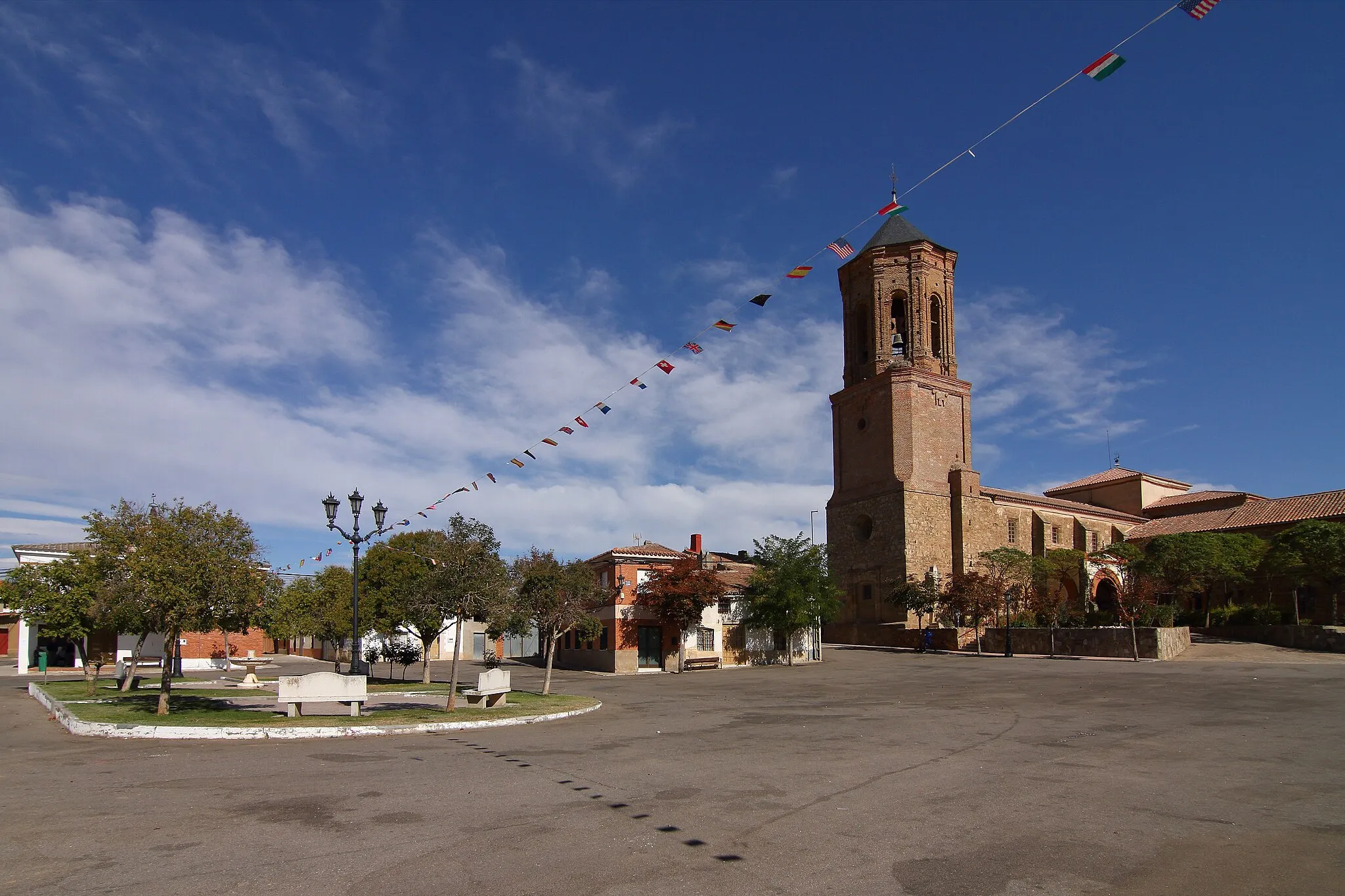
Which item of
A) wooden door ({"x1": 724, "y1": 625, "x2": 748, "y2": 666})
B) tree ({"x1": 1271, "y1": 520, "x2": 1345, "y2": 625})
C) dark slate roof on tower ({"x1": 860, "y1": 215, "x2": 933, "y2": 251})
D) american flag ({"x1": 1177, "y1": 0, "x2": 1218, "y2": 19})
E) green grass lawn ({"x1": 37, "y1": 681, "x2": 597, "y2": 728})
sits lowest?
wooden door ({"x1": 724, "y1": 625, "x2": 748, "y2": 666})

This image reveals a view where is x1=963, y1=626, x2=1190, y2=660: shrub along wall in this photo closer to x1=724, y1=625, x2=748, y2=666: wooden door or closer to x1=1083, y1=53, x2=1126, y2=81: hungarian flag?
x1=724, y1=625, x2=748, y2=666: wooden door

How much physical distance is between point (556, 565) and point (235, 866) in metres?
17.7

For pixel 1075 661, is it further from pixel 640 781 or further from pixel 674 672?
pixel 640 781

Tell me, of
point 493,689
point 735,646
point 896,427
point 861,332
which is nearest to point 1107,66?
point 493,689

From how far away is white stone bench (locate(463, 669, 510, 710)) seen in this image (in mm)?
19031

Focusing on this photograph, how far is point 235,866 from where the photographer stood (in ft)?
21.5

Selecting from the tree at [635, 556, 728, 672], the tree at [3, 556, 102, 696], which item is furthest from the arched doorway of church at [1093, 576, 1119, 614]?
the tree at [3, 556, 102, 696]

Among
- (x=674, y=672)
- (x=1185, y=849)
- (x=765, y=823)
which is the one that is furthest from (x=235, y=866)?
(x=674, y=672)

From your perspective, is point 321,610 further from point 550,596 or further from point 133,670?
point 550,596

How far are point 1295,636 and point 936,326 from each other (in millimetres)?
29183

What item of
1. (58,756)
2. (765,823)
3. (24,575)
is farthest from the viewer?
(24,575)

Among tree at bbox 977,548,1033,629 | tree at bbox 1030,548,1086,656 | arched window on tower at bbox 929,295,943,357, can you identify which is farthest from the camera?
arched window on tower at bbox 929,295,943,357

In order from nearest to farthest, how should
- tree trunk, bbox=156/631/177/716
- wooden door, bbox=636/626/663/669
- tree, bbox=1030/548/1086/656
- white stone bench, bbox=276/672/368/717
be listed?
tree trunk, bbox=156/631/177/716, white stone bench, bbox=276/672/368/717, wooden door, bbox=636/626/663/669, tree, bbox=1030/548/1086/656

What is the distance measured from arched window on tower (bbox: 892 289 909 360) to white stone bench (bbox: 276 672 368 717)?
45.9 m
